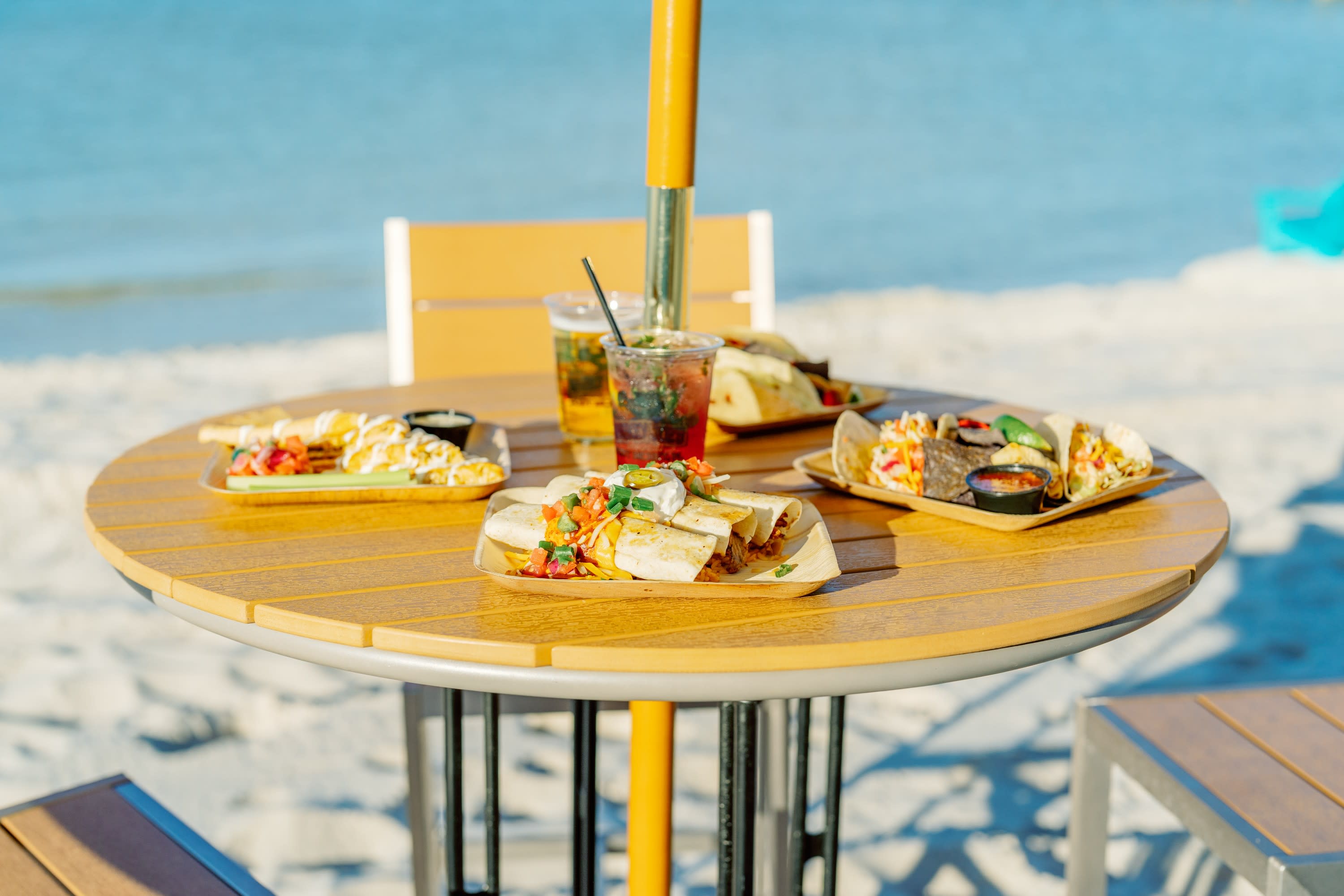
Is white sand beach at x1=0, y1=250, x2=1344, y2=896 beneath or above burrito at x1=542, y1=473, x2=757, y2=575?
beneath

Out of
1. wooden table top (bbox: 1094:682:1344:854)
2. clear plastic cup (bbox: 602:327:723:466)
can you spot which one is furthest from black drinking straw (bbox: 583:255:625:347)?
wooden table top (bbox: 1094:682:1344:854)

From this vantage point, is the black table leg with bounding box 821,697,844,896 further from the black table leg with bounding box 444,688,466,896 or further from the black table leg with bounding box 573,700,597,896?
the black table leg with bounding box 444,688,466,896

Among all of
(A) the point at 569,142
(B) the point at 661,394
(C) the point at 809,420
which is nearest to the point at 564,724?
(C) the point at 809,420

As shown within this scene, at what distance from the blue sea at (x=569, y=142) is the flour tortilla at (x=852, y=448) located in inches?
316

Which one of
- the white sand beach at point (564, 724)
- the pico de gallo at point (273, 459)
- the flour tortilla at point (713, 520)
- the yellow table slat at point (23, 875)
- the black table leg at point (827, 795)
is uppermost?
the flour tortilla at point (713, 520)

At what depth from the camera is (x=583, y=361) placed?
1393mm

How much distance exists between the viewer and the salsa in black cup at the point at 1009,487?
107cm

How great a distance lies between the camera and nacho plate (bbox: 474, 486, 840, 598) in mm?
880

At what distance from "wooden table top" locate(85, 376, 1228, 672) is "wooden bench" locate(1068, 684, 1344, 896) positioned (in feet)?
1.26

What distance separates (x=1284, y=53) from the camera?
21.2 meters

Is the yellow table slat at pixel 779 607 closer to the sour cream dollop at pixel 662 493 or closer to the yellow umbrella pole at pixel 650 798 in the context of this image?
the sour cream dollop at pixel 662 493

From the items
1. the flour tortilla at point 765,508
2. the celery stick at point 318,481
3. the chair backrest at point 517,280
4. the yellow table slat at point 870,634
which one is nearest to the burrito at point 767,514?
the flour tortilla at point 765,508

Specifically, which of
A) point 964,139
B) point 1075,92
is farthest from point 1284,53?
point 964,139

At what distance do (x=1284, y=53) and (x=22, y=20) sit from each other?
792 inches
